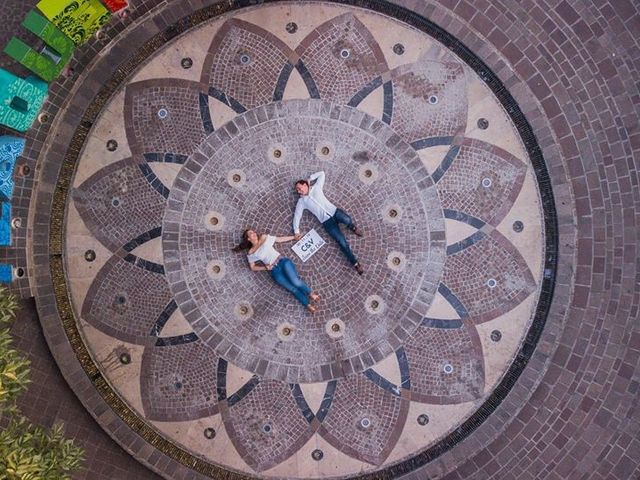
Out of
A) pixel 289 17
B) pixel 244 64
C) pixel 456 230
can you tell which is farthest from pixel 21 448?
pixel 289 17

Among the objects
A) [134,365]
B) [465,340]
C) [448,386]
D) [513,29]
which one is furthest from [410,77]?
[134,365]

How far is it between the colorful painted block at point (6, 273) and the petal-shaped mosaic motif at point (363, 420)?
7183 millimetres

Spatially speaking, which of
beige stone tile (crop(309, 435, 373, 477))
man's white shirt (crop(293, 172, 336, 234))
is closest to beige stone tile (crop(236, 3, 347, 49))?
man's white shirt (crop(293, 172, 336, 234))

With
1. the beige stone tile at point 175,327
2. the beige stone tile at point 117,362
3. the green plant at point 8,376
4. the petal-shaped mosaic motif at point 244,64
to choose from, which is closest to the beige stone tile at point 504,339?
the beige stone tile at point 175,327

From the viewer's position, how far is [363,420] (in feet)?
39.9

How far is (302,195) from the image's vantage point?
11.6m

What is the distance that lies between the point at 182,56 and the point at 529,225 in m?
8.38

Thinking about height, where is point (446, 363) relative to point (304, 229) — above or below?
below

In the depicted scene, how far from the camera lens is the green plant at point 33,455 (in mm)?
7062

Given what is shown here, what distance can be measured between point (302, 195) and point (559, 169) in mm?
5634

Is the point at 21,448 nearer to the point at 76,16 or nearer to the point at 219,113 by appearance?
the point at 219,113

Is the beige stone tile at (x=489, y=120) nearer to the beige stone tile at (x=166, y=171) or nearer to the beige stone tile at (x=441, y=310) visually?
the beige stone tile at (x=441, y=310)

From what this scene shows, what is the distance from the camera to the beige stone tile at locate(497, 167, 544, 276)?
1234 cm

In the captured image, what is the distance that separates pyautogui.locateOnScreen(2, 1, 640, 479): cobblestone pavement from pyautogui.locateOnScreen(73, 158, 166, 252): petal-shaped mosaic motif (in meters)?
0.04
